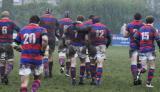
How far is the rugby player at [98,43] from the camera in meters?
16.4

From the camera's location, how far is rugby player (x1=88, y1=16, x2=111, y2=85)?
16.4 m

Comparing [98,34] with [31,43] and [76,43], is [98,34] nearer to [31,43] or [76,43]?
[76,43]

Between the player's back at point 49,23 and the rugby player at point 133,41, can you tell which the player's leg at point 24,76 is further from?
the player's back at point 49,23

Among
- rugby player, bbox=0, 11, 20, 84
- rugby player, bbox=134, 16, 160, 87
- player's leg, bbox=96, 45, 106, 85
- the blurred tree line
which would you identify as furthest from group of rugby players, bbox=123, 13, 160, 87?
the blurred tree line

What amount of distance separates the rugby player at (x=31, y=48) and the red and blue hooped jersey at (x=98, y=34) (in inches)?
157

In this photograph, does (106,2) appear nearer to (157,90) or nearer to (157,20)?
(157,20)

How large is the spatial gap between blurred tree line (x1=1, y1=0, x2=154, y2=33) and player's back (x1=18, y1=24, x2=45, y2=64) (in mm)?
51717

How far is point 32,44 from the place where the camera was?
41.1 feet

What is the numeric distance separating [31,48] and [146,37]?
469cm

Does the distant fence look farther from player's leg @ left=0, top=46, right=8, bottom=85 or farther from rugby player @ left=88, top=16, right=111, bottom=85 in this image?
player's leg @ left=0, top=46, right=8, bottom=85

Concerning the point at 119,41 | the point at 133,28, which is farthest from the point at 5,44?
the point at 119,41

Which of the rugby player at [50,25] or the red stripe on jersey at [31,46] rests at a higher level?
the rugby player at [50,25]

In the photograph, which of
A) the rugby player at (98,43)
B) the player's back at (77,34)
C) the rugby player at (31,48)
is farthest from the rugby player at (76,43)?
the rugby player at (31,48)

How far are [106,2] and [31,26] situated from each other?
5459 centimetres
